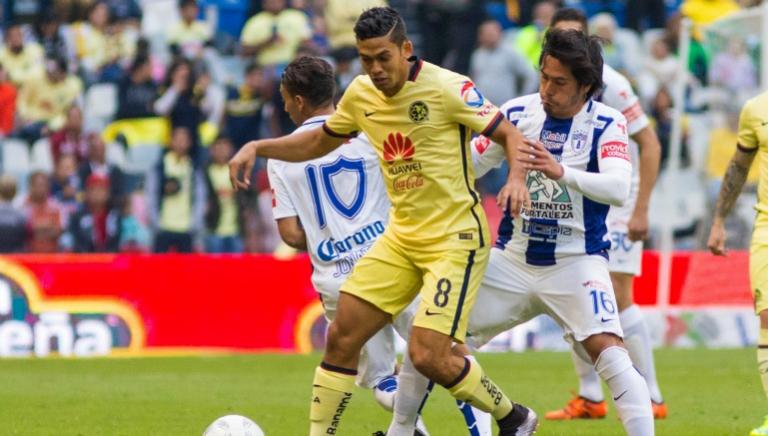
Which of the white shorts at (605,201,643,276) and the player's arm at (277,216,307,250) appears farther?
the white shorts at (605,201,643,276)

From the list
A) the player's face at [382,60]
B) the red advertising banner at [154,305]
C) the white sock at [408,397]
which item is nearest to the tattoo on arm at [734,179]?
the white sock at [408,397]

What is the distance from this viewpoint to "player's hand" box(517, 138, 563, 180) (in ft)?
22.6

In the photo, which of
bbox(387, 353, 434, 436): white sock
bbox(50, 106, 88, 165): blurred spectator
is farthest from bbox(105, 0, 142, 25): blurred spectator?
bbox(387, 353, 434, 436): white sock

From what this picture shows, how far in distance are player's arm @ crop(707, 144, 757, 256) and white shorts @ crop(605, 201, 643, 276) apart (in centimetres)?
151

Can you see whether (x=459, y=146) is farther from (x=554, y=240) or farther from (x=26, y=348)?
(x=26, y=348)

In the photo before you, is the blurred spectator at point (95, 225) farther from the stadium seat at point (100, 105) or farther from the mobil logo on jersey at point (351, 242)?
the mobil logo on jersey at point (351, 242)

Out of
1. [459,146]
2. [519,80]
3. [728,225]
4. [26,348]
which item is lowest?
[26,348]

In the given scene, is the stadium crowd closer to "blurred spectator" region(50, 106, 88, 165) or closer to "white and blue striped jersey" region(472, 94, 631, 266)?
"blurred spectator" region(50, 106, 88, 165)

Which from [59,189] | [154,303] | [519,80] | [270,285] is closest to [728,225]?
[519,80]

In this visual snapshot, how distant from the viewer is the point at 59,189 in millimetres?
18016

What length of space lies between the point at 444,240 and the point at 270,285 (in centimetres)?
873

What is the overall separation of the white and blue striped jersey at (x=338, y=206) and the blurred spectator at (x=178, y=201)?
9.26 meters

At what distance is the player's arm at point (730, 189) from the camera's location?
8.57 metres

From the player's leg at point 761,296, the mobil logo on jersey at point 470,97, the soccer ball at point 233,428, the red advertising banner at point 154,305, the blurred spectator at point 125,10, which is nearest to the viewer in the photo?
the mobil logo on jersey at point 470,97
